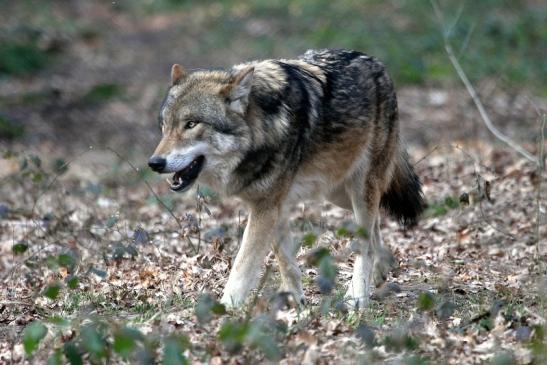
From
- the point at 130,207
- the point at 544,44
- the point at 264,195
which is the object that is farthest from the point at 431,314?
the point at 544,44

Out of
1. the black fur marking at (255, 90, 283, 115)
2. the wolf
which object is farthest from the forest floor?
the black fur marking at (255, 90, 283, 115)

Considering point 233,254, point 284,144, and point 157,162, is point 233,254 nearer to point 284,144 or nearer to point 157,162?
point 284,144

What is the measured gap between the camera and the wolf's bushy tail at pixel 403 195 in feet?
25.8

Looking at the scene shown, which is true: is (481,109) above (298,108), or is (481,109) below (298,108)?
below

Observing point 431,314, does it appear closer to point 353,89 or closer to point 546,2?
point 353,89

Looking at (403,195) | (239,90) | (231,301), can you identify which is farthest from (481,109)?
(231,301)

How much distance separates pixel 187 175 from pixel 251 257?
26.4 inches

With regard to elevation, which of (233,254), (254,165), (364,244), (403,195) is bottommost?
(233,254)

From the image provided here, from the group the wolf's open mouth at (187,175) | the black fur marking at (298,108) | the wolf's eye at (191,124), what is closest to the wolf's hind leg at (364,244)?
the black fur marking at (298,108)

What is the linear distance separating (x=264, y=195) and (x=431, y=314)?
1.34 metres

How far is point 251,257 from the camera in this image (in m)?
6.34

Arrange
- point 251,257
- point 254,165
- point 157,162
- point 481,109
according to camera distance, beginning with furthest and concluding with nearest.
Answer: point 481,109, point 254,165, point 251,257, point 157,162

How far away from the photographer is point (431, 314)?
19.9ft

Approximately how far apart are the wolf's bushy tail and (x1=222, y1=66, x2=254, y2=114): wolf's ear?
191 cm
